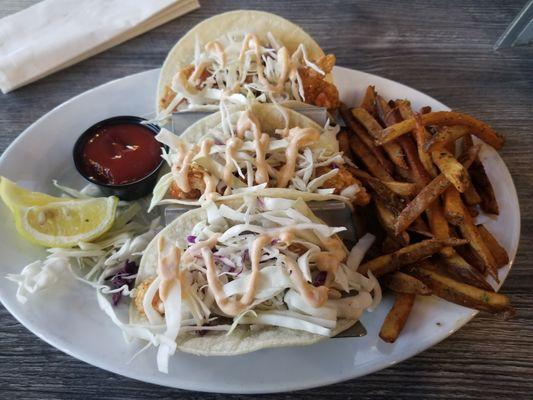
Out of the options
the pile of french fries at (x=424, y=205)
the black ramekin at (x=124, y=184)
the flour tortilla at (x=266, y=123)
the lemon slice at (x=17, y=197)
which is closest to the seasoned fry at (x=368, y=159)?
the pile of french fries at (x=424, y=205)

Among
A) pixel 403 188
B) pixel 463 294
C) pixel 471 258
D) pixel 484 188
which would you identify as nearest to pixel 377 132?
pixel 403 188

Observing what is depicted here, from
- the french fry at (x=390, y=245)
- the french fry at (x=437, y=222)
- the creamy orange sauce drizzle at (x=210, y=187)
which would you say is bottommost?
the french fry at (x=390, y=245)

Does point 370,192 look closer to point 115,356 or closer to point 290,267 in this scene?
point 290,267

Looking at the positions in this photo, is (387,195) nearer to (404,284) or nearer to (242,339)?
(404,284)

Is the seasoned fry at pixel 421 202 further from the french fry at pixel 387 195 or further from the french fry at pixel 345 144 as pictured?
the french fry at pixel 345 144

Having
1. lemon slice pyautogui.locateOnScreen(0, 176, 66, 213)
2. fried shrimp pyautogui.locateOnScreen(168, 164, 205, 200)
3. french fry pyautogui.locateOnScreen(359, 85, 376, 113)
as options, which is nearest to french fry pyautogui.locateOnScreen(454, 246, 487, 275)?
french fry pyautogui.locateOnScreen(359, 85, 376, 113)

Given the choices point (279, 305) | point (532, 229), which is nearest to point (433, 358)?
point (279, 305)

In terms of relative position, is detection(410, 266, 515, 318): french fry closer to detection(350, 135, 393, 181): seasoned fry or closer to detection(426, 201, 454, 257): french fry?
detection(426, 201, 454, 257): french fry
